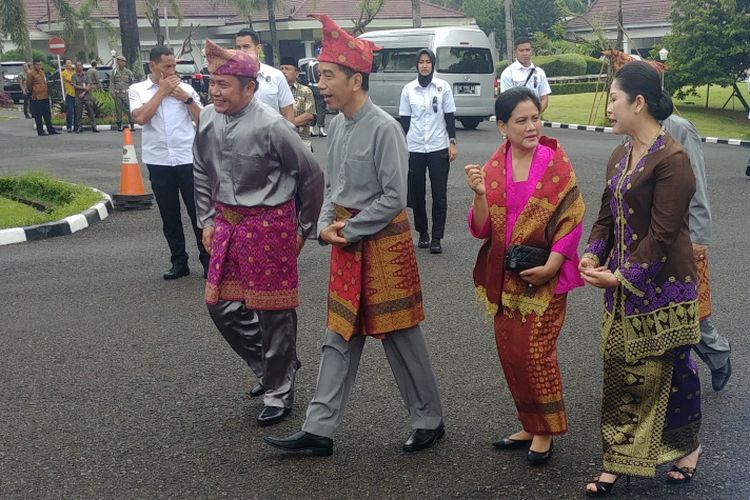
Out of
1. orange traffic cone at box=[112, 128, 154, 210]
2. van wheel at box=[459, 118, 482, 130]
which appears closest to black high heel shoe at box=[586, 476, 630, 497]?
orange traffic cone at box=[112, 128, 154, 210]

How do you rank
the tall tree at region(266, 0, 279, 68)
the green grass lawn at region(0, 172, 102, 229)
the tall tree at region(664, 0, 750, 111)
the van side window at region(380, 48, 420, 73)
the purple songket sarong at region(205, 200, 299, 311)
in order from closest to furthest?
the purple songket sarong at region(205, 200, 299, 311), the green grass lawn at region(0, 172, 102, 229), the van side window at region(380, 48, 420, 73), the tall tree at region(664, 0, 750, 111), the tall tree at region(266, 0, 279, 68)

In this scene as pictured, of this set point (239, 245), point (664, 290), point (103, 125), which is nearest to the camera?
point (664, 290)

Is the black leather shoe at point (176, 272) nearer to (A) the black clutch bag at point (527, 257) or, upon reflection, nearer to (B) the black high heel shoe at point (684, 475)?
(A) the black clutch bag at point (527, 257)

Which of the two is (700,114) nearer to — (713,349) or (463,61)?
(463,61)

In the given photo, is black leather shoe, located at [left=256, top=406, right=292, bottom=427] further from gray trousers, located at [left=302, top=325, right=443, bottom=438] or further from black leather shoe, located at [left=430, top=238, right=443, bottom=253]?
black leather shoe, located at [left=430, top=238, right=443, bottom=253]

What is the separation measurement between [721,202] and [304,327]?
21.4ft

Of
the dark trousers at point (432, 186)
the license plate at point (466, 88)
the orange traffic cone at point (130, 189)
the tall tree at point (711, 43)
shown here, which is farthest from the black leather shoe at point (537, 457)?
the tall tree at point (711, 43)

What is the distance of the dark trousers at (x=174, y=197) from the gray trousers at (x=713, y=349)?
4.18 metres

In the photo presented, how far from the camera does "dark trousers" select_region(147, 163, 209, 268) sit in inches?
310

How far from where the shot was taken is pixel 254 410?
197 inches

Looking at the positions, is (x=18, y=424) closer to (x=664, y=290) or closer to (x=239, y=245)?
(x=239, y=245)

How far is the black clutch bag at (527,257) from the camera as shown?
4.04 metres

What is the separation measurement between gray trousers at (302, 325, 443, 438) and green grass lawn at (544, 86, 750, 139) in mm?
17113

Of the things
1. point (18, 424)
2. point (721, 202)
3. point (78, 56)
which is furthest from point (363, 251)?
point (78, 56)
